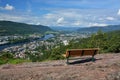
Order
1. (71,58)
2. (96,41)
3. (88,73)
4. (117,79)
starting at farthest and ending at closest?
(96,41) → (71,58) → (88,73) → (117,79)

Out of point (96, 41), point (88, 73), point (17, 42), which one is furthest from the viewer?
point (17, 42)

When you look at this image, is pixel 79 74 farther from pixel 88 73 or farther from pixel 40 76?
pixel 40 76

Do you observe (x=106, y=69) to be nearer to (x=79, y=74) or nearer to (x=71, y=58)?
(x=79, y=74)

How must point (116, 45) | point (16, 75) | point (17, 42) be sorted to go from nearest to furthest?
point (16, 75) < point (116, 45) < point (17, 42)

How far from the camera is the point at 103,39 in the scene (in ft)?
152

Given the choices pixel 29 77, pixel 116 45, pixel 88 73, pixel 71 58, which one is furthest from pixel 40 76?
pixel 116 45

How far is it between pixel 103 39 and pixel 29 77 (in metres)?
37.8

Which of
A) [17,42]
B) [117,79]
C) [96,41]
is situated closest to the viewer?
[117,79]

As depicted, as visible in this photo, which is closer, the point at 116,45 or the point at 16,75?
the point at 16,75

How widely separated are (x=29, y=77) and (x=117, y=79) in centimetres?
373

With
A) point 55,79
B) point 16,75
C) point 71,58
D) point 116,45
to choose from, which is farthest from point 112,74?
point 116,45

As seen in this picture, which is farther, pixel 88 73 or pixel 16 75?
pixel 16 75

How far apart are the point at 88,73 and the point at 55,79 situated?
1.48m

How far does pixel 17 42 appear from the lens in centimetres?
18575
